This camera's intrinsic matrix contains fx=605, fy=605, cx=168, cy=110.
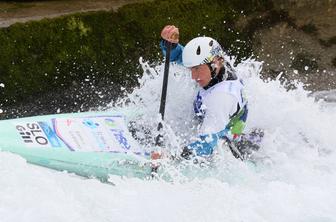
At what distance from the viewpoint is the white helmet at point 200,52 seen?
17.6 feet

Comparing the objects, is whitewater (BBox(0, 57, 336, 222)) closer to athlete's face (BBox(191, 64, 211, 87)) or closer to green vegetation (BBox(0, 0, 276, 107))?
athlete's face (BBox(191, 64, 211, 87))

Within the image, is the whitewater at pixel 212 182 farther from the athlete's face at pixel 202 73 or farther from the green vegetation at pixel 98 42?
the green vegetation at pixel 98 42

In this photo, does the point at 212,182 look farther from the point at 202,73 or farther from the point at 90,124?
the point at 90,124

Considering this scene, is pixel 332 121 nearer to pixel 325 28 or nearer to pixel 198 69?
pixel 198 69

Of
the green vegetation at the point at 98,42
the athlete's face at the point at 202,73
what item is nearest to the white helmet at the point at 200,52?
the athlete's face at the point at 202,73

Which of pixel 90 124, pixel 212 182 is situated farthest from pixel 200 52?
pixel 90 124

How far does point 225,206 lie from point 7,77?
157 inches

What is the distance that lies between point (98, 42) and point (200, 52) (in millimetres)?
3564

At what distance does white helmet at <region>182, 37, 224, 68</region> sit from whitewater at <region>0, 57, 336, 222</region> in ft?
2.33

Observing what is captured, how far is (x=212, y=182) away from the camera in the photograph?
5562mm

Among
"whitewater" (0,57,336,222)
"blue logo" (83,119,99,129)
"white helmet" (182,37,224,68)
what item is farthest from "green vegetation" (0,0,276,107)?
"white helmet" (182,37,224,68)

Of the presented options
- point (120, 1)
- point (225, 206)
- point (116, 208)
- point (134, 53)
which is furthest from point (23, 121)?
point (120, 1)

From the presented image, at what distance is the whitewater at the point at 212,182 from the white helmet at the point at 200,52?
710 mm

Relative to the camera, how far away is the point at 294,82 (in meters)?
9.21
